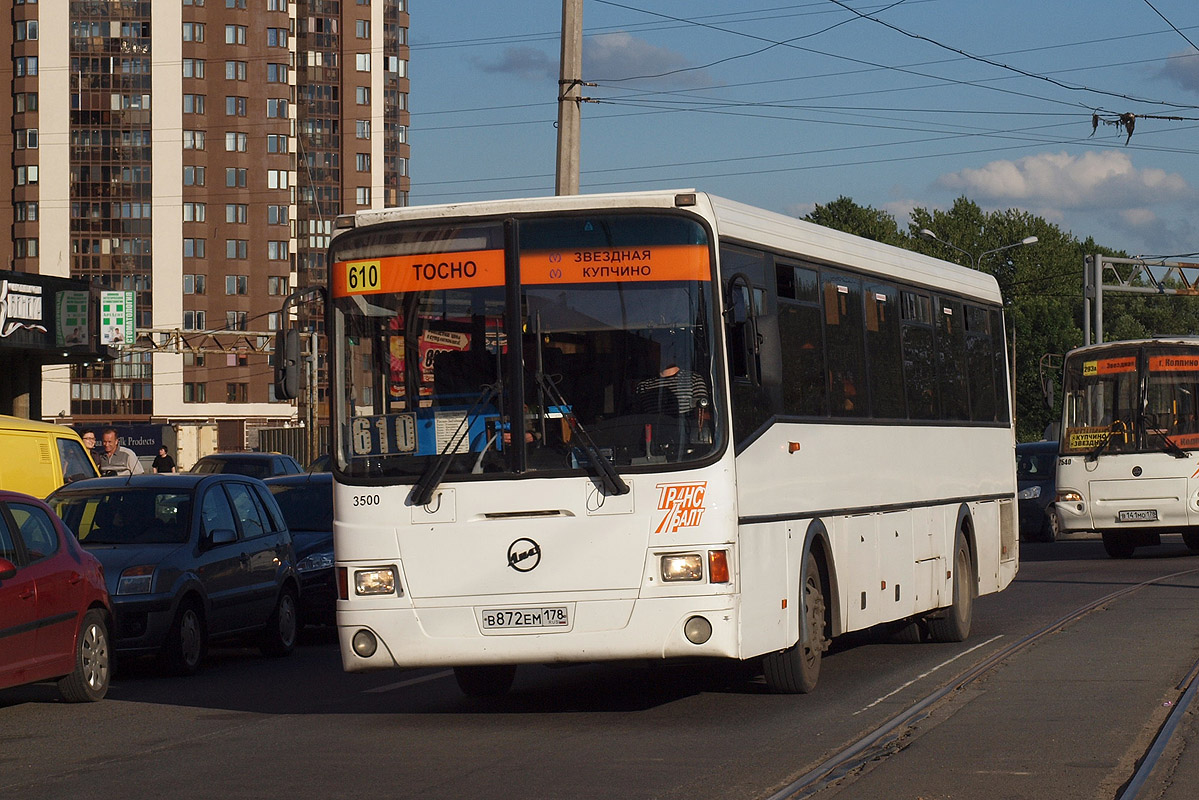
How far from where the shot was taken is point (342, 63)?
108 metres

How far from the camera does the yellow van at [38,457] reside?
55.1ft

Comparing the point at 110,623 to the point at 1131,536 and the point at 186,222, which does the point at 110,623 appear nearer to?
the point at 1131,536

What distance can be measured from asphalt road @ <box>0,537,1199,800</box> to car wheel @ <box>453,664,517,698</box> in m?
0.12

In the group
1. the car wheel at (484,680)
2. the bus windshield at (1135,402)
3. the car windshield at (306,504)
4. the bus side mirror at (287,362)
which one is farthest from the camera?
the bus windshield at (1135,402)

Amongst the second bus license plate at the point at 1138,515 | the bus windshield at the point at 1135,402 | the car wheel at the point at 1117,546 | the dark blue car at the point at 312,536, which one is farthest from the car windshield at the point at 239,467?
the car wheel at the point at 1117,546

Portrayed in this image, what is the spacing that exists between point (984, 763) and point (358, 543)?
373cm

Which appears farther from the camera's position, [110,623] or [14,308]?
[14,308]

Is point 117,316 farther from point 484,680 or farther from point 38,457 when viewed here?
point 484,680

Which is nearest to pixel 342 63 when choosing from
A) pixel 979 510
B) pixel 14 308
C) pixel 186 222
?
pixel 186 222

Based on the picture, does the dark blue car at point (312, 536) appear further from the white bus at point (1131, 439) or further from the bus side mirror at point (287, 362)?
the white bus at point (1131, 439)

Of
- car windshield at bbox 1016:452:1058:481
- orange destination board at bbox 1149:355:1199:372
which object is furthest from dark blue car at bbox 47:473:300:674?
car windshield at bbox 1016:452:1058:481

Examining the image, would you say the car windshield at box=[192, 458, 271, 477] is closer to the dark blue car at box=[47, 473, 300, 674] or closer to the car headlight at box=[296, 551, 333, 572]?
the car headlight at box=[296, 551, 333, 572]

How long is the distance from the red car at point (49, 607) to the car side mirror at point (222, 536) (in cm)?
221

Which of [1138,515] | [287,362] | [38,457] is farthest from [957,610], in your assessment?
[1138,515]
